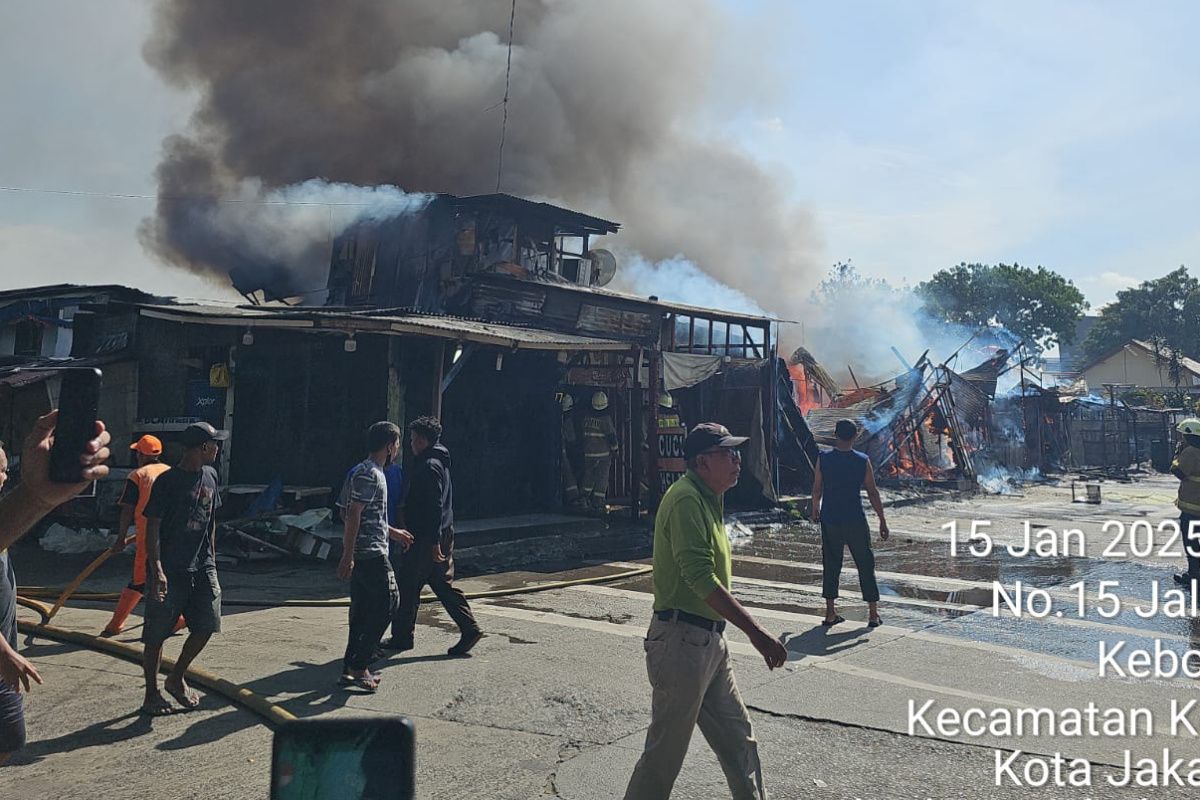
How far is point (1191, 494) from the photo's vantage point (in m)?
8.48

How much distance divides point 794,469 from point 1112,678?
1208 centimetres

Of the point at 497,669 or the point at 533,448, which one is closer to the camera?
the point at 497,669

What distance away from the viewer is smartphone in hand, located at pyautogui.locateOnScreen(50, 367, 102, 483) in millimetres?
2131

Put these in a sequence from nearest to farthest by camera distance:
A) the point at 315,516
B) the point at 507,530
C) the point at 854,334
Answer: the point at 315,516
the point at 507,530
the point at 854,334

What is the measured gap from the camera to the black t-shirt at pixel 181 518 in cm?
514

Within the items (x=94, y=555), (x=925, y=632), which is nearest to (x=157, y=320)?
(x=94, y=555)

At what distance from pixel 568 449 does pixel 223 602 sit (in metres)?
6.64

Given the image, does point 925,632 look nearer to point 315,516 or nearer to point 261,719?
point 261,719

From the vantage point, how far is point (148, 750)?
4.51 meters

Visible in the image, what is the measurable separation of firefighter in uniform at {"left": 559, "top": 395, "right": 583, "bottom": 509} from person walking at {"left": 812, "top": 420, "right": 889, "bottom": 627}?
6607mm

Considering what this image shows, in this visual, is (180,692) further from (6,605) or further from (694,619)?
(694,619)

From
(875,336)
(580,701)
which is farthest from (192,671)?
(875,336)

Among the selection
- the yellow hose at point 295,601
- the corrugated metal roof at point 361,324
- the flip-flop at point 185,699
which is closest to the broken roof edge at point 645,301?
the corrugated metal roof at point 361,324

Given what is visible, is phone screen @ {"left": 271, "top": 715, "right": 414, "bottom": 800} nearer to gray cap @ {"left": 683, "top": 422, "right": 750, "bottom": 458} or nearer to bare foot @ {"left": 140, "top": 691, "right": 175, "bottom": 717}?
gray cap @ {"left": 683, "top": 422, "right": 750, "bottom": 458}
